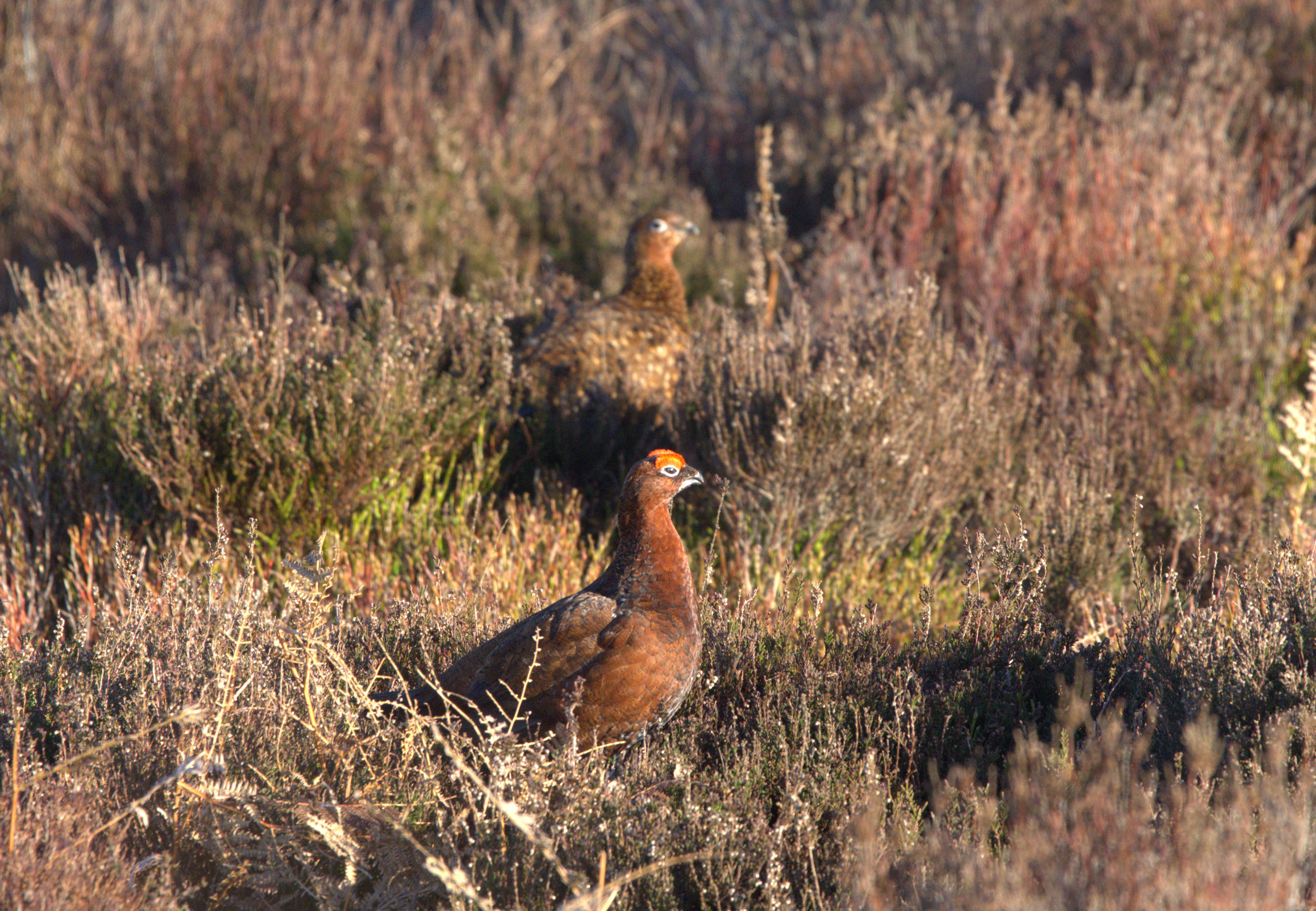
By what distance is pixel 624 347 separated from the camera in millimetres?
4969

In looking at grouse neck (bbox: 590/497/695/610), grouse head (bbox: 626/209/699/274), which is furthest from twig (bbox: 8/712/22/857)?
grouse head (bbox: 626/209/699/274)

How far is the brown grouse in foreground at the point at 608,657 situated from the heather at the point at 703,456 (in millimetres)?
138

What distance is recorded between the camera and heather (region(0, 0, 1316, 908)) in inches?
93.1

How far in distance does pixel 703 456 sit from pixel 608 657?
1.67 m

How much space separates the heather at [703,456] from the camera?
2365 millimetres

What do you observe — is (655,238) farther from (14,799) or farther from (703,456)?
(14,799)

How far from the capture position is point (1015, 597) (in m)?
3.24

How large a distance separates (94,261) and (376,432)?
4.26 metres

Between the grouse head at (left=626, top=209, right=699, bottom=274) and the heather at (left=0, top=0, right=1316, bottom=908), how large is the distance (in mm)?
473

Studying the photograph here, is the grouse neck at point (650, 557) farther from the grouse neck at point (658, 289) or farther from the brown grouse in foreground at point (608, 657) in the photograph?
the grouse neck at point (658, 289)

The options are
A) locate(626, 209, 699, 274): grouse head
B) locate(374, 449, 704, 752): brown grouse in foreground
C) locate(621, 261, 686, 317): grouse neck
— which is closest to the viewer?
locate(374, 449, 704, 752): brown grouse in foreground

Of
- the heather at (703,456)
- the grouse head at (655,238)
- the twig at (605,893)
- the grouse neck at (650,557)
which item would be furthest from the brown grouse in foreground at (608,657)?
the grouse head at (655,238)

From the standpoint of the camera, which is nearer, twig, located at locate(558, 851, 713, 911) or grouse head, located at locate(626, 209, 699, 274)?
twig, located at locate(558, 851, 713, 911)

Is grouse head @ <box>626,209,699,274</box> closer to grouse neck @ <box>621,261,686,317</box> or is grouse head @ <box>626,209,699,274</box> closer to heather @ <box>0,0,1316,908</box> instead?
grouse neck @ <box>621,261,686,317</box>
